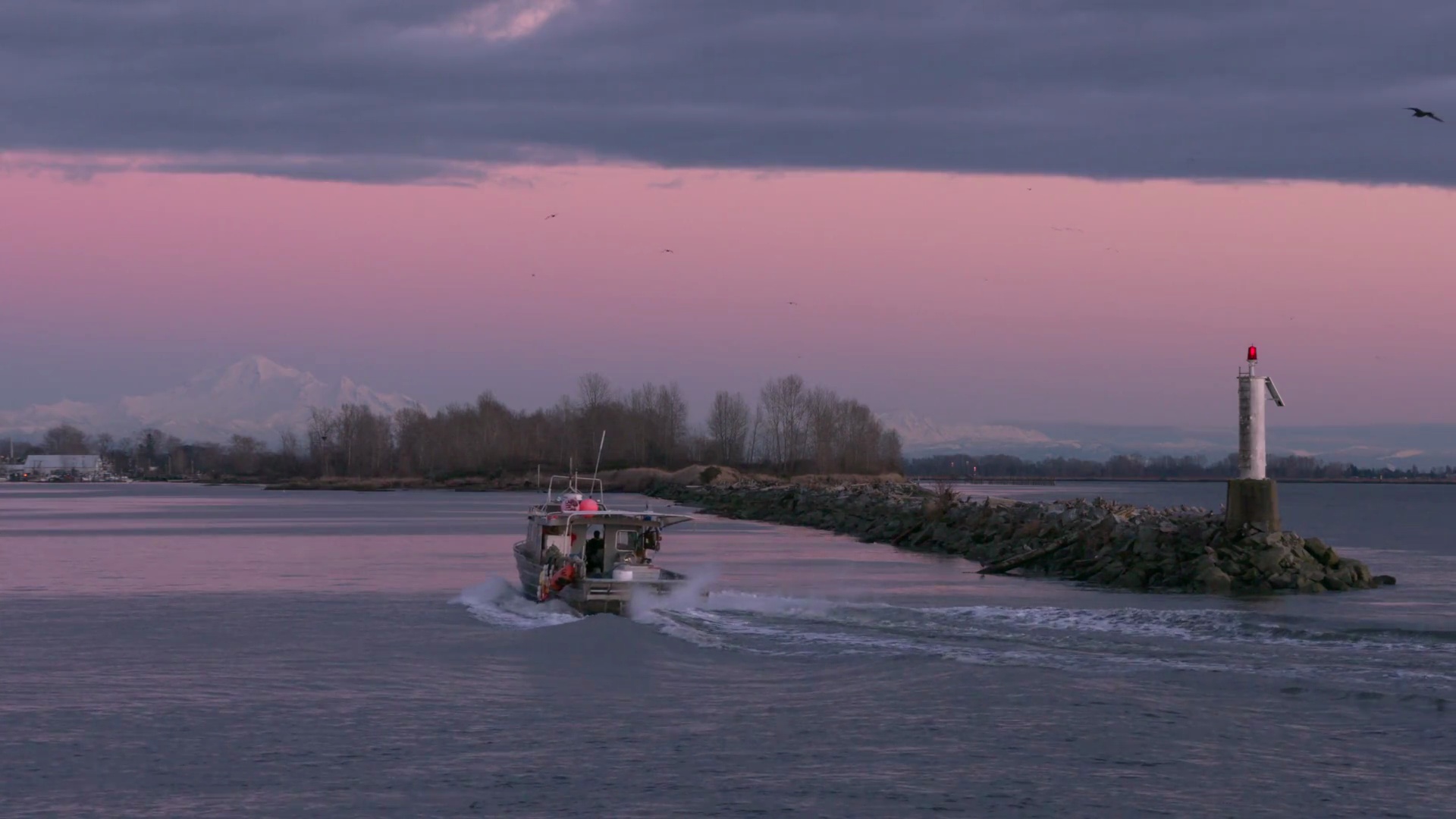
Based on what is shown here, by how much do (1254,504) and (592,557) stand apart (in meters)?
20.2

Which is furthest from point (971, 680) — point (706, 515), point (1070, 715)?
point (706, 515)

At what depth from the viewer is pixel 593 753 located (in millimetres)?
20344

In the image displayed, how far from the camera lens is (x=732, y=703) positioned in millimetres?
23891

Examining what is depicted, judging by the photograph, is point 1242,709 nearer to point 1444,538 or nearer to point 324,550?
point 324,550

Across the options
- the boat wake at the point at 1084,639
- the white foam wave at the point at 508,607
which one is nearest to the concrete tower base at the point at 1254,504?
the boat wake at the point at 1084,639

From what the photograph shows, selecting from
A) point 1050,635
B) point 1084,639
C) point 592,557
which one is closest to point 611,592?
point 592,557

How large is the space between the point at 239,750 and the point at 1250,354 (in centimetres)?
3344

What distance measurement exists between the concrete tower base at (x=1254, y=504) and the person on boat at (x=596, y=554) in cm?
1915

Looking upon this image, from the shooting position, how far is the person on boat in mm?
39469

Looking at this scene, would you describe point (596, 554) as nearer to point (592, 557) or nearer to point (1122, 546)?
point (592, 557)

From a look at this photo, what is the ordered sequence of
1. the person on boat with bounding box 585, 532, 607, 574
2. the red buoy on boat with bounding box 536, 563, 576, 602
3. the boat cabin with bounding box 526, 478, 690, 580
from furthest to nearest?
the person on boat with bounding box 585, 532, 607, 574 < the boat cabin with bounding box 526, 478, 690, 580 < the red buoy on boat with bounding box 536, 563, 576, 602

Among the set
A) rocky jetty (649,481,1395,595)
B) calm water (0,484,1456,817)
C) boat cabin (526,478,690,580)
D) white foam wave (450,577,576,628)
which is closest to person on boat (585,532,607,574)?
boat cabin (526,478,690,580)

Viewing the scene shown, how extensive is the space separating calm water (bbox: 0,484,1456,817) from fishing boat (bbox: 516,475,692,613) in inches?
34.6

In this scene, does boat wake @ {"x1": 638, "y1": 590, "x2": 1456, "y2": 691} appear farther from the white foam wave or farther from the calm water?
the white foam wave
